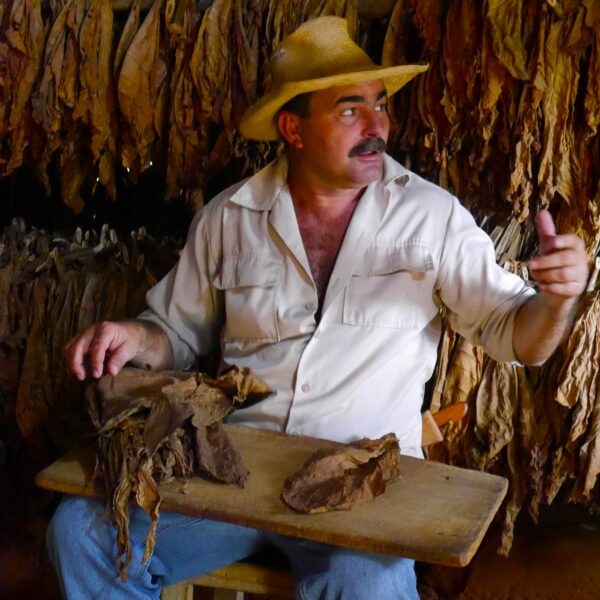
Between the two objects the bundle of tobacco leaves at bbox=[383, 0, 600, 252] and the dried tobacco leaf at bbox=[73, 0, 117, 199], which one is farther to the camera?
the dried tobacco leaf at bbox=[73, 0, 117, 199]

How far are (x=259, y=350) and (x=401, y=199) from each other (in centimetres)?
53

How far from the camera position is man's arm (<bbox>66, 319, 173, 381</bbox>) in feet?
6.37

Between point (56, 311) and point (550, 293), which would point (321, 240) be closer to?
point (550, 293)

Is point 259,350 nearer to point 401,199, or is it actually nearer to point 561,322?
point 401,199

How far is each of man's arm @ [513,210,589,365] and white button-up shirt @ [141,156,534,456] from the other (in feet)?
0.18

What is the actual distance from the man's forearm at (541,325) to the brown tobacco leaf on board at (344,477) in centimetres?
37

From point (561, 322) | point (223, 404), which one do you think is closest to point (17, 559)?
point (223, 404)

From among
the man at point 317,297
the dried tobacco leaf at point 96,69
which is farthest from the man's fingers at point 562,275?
the dried tobacco leaf at point 96,69

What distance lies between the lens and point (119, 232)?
3182mm

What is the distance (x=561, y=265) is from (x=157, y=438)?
0.89 m

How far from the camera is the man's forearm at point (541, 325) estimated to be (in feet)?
5.75

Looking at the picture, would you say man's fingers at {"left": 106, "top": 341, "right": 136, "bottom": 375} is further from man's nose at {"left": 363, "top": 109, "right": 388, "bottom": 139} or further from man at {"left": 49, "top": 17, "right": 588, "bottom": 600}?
man's nose at {"left": 363, "top": 109, "right": 388, "bottom": 139}

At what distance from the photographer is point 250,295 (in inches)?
84.6

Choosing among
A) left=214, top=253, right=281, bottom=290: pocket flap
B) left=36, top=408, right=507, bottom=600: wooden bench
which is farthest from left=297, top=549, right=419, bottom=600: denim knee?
left=214, top=253, right=281, bottom=290: pocket flap
